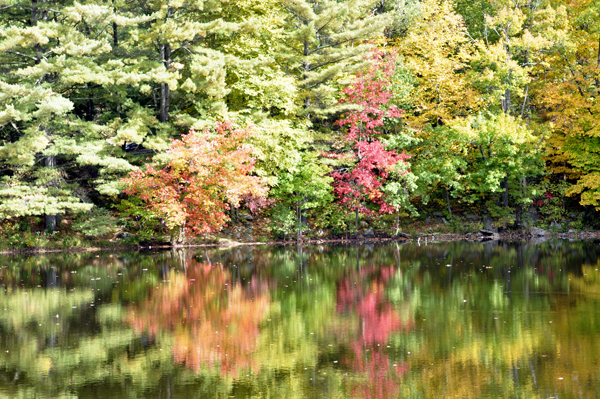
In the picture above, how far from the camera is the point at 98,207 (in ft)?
99.6

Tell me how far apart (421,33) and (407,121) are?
5511mm

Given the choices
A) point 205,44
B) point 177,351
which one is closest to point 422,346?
point 177,351

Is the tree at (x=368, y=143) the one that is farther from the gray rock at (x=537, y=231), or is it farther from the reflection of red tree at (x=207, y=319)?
the reflection of red tree at (x=207, y=319)

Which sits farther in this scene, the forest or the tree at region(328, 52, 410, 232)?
the tree at region(328, 52, 410, 232)

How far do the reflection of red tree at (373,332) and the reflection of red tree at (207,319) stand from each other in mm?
1604

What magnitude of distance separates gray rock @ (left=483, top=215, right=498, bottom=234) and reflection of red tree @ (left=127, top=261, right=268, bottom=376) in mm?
18774

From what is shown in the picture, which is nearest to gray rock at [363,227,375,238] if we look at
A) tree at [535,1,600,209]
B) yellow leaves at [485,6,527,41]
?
tree at [535,1,600,209]

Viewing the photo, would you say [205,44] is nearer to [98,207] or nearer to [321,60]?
[321,60]

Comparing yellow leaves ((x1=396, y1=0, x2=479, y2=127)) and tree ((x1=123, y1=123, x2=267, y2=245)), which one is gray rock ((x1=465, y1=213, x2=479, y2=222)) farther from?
tree ((x1=123, y1=123, x2=267, y2=245))

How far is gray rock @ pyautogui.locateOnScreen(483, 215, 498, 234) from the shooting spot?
106ft

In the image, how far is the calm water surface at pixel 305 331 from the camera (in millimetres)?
7777

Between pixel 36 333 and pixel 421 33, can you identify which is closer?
pixel 36 333

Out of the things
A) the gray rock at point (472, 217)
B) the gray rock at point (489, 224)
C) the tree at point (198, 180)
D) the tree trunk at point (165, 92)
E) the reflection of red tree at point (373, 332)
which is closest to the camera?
the reflection of red tree at point (373, 332)

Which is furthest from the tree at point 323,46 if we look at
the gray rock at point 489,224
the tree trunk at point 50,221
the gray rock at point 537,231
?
the gray rock at point 537,231
